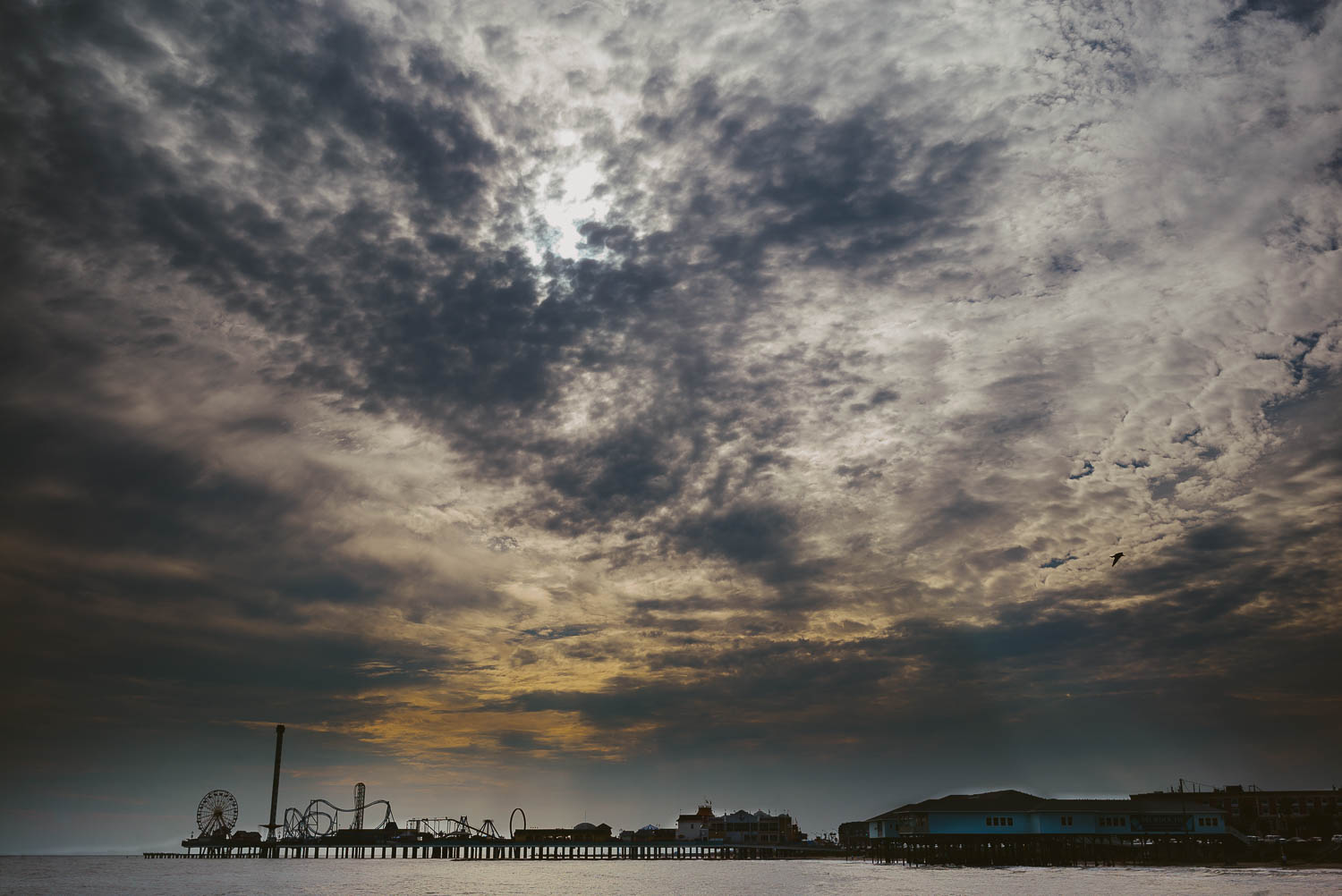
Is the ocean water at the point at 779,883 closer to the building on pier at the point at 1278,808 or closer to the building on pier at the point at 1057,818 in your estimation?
the building on pier at the point at 1057,818

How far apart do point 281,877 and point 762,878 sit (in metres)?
75.4

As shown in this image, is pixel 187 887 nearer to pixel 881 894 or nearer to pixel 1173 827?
pixel 881 894

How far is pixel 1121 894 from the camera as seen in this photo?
8175cm

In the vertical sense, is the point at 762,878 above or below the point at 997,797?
below

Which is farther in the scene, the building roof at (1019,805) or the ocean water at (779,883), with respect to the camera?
the building roof at (1019,805)

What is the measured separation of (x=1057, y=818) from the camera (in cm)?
13938

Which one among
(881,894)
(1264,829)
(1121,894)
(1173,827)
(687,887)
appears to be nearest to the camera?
(1121,894)

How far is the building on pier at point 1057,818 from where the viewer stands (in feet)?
457

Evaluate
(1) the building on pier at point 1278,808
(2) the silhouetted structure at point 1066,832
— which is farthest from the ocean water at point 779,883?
(1) the building on pier at point 1278,808

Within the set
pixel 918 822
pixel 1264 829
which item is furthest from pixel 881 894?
pixel 1264 829

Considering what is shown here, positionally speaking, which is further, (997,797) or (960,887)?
(997,797)

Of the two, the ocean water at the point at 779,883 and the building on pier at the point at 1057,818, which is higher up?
the building on pier at the point at 1057,818

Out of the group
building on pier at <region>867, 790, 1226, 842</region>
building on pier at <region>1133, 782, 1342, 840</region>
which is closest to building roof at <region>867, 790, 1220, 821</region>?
building on pier at <region>867, 790, 1226, 842</region>

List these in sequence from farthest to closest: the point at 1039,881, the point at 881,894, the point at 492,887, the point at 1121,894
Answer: the point at 492,887, the point at 1039,881, the point at 881,894, the point at 1121,894
